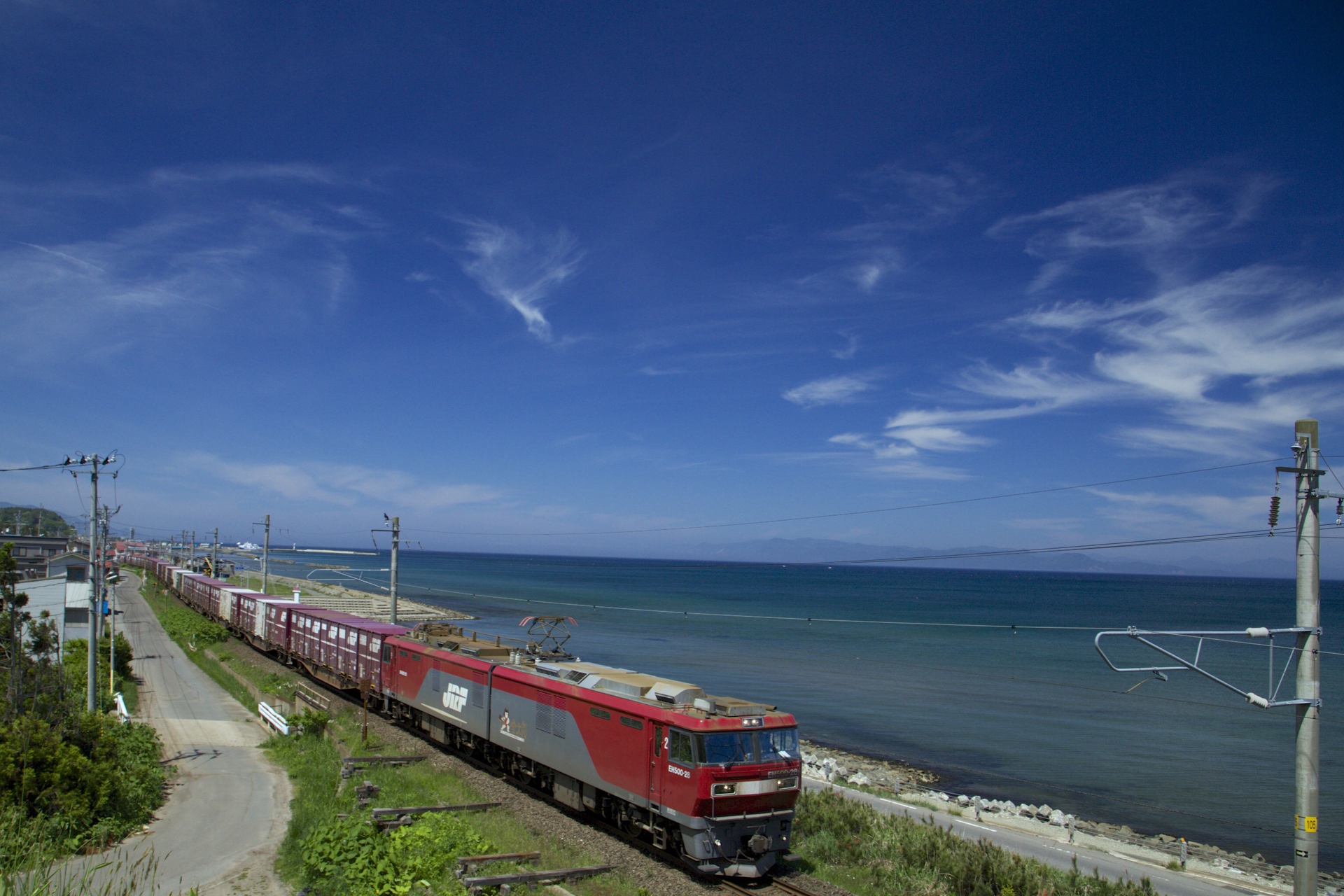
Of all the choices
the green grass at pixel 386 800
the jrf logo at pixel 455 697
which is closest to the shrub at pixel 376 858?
the green grass at pixel 386 800

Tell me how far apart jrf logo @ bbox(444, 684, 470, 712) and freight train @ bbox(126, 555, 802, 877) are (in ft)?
0.14

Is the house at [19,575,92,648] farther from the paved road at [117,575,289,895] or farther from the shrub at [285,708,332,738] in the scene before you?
the shrub at [285,708,332,738]

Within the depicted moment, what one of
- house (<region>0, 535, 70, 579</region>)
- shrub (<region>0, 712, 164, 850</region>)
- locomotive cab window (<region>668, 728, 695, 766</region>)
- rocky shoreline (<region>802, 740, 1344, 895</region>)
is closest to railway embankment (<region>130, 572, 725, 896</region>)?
locomotive cab window (<region>668, 728, 695, 766</region>)

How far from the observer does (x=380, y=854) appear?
12.1 m

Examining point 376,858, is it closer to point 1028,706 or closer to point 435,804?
point 435,804

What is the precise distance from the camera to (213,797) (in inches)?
723

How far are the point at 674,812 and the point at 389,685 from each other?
15.4m

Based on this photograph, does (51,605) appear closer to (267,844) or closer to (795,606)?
(267,844)

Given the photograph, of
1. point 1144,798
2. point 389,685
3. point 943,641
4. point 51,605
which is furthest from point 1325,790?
point 51,605

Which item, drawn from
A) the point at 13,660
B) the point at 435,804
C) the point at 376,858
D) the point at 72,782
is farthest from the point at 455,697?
the point at 376,858

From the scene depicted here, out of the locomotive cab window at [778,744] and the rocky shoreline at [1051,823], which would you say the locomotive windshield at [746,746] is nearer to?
the locomotive cab window at [778,744]

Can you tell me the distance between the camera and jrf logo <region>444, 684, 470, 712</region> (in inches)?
842

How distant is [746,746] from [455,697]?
35.2 ft

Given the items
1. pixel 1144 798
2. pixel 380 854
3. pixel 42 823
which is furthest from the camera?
pixel 1144 798
